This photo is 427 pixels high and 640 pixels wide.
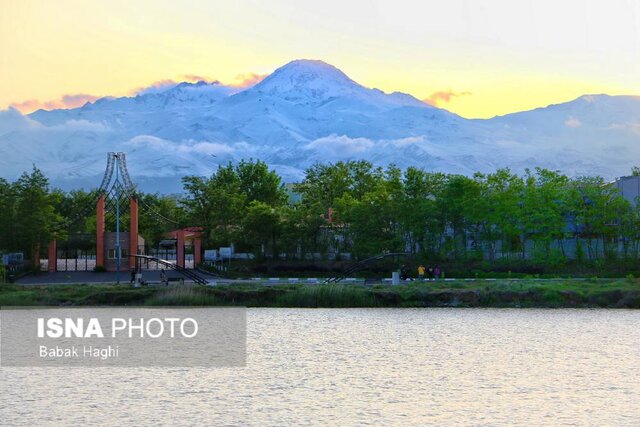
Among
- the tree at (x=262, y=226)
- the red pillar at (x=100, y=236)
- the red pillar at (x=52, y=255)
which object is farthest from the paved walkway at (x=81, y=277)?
the tree at (x=262, y=226)

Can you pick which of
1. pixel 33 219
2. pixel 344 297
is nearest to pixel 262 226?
pixel 33 219

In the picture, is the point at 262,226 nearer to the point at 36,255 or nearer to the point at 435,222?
the point at 435,222

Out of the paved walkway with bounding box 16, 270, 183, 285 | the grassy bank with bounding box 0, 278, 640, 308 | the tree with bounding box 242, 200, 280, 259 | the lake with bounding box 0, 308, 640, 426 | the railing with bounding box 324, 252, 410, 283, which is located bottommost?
the lake with bounding box 0, 308, 640, 426

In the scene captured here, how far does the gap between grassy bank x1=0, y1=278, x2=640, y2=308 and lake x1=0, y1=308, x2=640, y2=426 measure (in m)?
10.9

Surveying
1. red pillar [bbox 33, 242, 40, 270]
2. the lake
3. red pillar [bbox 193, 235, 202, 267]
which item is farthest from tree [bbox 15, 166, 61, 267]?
the lake

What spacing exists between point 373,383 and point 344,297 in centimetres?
2948

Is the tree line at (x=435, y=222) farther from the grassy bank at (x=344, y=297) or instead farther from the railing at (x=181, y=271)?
the grassy bank at (x=344, y=297)

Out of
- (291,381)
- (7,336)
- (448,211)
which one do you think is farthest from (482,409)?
(448,211)

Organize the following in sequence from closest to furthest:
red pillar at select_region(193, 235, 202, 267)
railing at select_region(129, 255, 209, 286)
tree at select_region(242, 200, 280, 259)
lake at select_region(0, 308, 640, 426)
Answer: lake at select_region(0, 308, 640, 426)
railing at select_region(129, 255, 209, 286)
tree at select_region(242, 200, 280, 259)
red pillar at select_region(193, 235, 202, 267)

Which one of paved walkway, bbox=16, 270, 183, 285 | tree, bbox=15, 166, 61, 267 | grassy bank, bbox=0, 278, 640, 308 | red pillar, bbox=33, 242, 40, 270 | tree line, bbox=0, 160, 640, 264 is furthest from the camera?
red pillar, bbox=33, 242, 40, 270

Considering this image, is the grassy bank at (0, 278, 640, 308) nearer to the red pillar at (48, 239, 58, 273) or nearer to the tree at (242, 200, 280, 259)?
the red pillar at (48, 239, 58, 273)

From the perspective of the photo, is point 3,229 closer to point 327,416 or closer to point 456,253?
point 456,253

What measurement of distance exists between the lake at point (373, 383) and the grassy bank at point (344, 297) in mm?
10937

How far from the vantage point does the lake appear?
1188 inches
